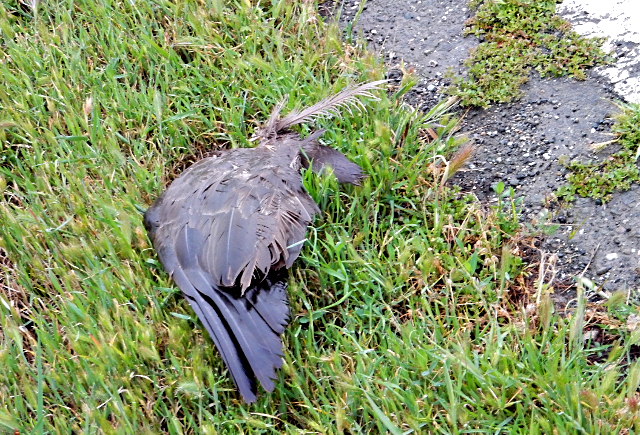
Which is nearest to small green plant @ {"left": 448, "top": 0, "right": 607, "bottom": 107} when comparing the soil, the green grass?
the soil

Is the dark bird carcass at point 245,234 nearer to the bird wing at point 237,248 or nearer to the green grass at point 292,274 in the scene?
the bird wing at point 237,248

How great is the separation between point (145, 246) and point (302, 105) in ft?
3.33

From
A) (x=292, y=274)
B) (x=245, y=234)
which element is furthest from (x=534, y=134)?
(x=245, y=234)

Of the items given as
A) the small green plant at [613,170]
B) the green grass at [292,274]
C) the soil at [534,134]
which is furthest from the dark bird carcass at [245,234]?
→ the small green plant at [613,170]

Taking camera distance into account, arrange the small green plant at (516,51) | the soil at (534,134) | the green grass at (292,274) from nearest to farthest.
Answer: the green grass at (292,274)
the soil at (534,134)
the small green plant at (516,51)

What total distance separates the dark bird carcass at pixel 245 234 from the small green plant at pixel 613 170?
2.81ft

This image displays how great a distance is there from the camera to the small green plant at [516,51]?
9.69ft

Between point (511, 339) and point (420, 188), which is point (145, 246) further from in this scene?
point (511, 339)

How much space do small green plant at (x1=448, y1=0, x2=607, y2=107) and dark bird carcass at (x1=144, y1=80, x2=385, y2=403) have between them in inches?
22.5

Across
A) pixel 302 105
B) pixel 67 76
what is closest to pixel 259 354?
pixel 302 105

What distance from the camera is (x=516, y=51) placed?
3.05 metres

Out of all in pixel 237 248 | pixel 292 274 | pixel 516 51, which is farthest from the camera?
pixel 516 51

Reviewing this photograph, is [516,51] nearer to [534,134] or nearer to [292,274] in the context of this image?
[534,134]

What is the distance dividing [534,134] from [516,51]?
0.48 meters
